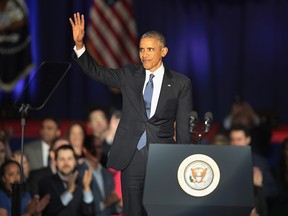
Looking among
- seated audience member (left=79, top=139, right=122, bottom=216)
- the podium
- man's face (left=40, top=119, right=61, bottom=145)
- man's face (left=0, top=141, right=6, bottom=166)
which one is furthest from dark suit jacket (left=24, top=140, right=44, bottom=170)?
the podium

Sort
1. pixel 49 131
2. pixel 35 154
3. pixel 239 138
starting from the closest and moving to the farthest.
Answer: pixel 239 138 < pixel 35 154 < pixel 49 131

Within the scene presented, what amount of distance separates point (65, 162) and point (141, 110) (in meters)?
2.01

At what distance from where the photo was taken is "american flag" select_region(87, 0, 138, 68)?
12.8 m

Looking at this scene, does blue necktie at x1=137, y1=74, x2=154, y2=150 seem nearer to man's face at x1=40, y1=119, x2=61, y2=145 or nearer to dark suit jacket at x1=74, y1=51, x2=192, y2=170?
dark suit jacket at x1=74, y1=51, x2=192, y2=170

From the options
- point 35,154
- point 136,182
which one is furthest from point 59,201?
point 136,182

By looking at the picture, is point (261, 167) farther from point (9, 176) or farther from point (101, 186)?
point (9, 176)

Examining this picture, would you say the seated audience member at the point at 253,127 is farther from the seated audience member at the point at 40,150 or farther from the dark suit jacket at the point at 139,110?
the dark suit jacket at the point at 139,110

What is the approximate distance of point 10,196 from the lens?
647 centimetres

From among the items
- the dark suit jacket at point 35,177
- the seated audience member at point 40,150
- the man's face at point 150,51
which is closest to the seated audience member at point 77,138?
the seated audience member at point 40,150

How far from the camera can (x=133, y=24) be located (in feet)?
42.9

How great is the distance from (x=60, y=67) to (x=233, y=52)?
804 centimetres

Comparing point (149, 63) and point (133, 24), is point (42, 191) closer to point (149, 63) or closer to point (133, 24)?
A: point (149, 63)

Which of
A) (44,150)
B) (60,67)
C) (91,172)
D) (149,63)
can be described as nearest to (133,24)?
(44,150)

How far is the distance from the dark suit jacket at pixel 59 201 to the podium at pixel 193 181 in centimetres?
217
